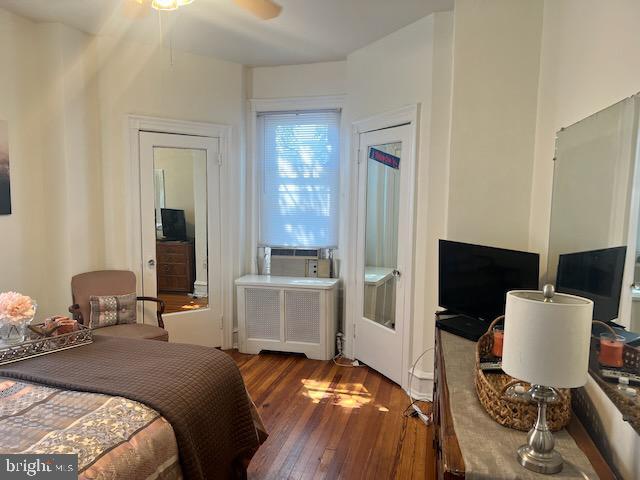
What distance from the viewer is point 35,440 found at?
135 centimetres

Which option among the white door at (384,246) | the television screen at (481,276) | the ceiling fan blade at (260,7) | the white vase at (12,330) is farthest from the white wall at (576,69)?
the white vase at (12,330)

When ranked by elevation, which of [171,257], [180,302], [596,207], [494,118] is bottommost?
[180,302]


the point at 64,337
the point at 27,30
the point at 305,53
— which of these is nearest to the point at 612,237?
the point at 64,337

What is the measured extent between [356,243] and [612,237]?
8.44ft

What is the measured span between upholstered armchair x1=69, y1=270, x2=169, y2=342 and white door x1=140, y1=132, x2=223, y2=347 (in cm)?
24

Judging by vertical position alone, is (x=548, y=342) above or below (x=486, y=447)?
above

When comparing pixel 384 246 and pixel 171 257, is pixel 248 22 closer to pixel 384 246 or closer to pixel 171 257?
pixel 384 246

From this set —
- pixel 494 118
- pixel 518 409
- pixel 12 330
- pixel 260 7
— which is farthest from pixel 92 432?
pixel 494 118

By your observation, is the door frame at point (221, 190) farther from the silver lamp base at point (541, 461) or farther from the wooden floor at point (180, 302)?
the silver lamp base at point (541, 461)

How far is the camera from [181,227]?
3943mm

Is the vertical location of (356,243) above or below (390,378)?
above

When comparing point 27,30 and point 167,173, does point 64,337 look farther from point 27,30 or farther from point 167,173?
point 27,30

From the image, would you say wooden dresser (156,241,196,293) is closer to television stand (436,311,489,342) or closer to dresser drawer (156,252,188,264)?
dresser drawer (156,252,188,264)

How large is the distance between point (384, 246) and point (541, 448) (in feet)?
7.91
